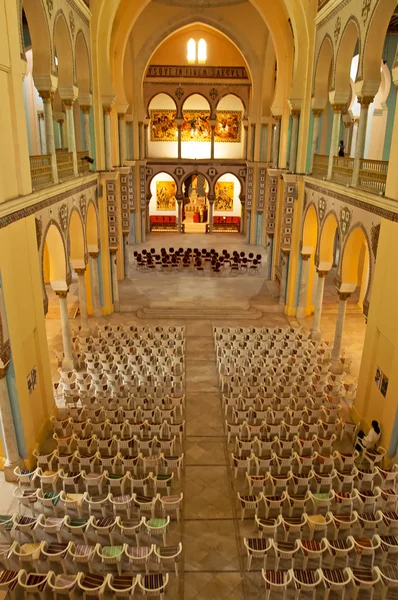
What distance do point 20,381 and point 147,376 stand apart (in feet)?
13.1

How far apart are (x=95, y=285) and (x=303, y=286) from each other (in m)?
8.02

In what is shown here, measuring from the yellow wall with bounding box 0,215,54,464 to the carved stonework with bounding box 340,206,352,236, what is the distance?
8.22m

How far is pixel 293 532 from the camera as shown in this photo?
870cm

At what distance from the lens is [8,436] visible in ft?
33.5

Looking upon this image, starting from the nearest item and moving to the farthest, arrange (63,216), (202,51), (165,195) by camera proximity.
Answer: (63,216) → (202,51) → (165,195)

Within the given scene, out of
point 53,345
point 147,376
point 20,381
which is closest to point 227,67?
point 53,345

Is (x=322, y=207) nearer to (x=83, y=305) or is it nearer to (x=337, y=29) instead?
(x=337, y=29)

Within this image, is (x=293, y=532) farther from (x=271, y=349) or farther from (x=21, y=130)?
(x=21, y=130)

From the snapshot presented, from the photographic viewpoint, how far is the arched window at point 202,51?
30886mm

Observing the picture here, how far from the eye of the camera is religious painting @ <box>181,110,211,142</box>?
33.9m

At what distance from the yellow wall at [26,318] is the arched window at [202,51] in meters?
24.5

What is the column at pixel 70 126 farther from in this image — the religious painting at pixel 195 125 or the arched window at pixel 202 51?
the religious painting at pixel 195 125

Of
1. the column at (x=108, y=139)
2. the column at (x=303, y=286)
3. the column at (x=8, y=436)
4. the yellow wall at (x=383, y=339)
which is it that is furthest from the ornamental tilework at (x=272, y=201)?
the column at (x=8, y=436)

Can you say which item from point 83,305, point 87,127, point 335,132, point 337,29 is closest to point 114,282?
point 83,305
